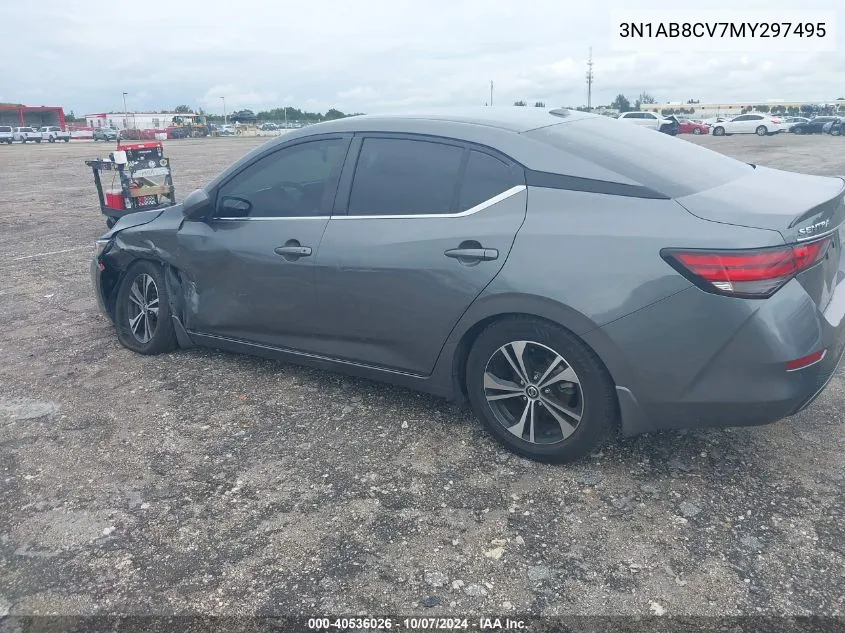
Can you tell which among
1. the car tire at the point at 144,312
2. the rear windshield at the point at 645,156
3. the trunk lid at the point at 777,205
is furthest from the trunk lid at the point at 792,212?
the car tire at the point at 144,312

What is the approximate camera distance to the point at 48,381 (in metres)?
4.56

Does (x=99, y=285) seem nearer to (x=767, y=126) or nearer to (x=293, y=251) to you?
(x=293, y=251)

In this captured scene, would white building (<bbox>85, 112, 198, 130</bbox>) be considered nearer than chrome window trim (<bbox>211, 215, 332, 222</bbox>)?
No

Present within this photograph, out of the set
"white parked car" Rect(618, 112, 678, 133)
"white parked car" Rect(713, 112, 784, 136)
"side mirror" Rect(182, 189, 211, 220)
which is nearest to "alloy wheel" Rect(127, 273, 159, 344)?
"side mirror" Rect(182, 189, 211, 220)

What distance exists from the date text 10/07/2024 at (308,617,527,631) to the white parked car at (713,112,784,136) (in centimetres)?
4796

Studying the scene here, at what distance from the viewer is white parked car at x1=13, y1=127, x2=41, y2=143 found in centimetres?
6247

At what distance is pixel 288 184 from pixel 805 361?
2821 millimetres

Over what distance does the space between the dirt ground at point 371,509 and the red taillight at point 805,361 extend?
62 centimetres

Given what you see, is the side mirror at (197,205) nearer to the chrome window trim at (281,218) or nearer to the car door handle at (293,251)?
the chrome window trim at (281,218)

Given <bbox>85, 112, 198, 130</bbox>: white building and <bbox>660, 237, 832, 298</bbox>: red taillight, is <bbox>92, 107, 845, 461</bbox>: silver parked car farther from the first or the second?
<bbox>85, 112, 198, 130</bbox>: white building

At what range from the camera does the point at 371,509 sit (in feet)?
10.1

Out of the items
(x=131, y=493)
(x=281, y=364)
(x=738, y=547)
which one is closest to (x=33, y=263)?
(x=281, y=364)

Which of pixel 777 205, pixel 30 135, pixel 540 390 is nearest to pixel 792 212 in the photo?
pixel 777 205

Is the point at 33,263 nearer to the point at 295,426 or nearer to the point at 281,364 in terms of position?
the point at 281,364
